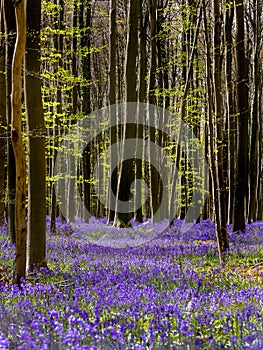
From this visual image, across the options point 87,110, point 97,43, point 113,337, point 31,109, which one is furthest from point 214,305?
point 97,43

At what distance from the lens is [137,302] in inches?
222

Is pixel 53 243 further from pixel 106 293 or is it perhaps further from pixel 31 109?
pixel 106 293

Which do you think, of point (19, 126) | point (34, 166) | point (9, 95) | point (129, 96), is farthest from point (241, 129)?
point (19, 126)

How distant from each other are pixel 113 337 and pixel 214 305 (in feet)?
6.62

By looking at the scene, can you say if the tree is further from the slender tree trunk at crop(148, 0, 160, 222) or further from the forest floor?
the slender tree trunk at crop(148, 0, 160, 222)

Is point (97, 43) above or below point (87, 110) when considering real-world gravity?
above

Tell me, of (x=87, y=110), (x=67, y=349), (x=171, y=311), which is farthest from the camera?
(x=87, y=110)

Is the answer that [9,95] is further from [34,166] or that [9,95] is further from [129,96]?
[129,96]

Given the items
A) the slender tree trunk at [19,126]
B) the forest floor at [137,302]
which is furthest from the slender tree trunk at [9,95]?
the slender tree trunk at [19,126]

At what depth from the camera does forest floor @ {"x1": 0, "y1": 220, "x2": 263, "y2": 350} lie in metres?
3.94

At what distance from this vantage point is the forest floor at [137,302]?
3.94m

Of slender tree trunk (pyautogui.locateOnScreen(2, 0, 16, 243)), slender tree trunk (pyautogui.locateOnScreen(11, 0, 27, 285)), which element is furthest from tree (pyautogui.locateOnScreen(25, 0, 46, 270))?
slender tree trunk (pyautogui.locateOnScreen(11, 0, 27, 285))

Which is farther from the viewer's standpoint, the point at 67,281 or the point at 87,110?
the point at 87,110

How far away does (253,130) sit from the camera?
21.9 metres
